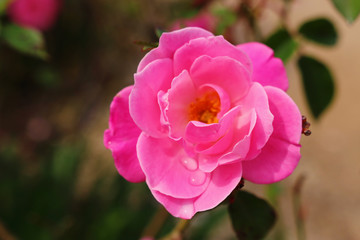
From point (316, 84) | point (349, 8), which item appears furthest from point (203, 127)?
point (316, 84)

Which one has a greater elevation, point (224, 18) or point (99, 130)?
point (224, 18)

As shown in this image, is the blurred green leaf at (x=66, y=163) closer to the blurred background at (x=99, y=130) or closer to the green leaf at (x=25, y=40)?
the blurred background at (x=99, y=130)

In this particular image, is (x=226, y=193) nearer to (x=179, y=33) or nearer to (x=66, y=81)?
(x=179, y=33)

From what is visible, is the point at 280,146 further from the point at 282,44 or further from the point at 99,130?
the point at 99,130

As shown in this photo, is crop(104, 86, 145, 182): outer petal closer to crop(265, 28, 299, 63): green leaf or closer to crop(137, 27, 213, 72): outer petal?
crop(137, 27, 213, 72): outer petal

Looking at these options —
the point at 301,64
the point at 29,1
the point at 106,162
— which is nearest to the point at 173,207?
the point at 301,64
